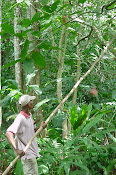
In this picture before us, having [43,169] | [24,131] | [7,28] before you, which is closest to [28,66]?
[7,28]

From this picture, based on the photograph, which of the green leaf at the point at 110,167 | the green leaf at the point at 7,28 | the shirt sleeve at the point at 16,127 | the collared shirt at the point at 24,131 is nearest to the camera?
the green leaf at the point at 7,28

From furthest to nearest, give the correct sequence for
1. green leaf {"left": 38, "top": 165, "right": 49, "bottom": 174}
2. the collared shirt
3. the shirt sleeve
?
green leaf {"left": 38, "top": 165, "right": 49, "bottom": 174} < the collared shirt < the shirt sleeve

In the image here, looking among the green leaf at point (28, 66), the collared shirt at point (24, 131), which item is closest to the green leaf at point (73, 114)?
the collared shirt at point (24, 131)

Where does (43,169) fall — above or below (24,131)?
below

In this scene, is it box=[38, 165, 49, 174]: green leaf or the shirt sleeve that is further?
box=[38, 165, 49, 174]: green leaf

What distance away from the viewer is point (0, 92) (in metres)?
3.55

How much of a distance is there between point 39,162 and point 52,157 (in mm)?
223

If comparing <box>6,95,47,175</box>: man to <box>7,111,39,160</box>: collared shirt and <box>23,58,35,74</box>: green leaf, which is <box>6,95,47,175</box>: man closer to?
<box>7,111,39,160</box>: collared shirt

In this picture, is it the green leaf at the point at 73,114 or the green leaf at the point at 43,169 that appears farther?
the green leaf at the point at 73,114

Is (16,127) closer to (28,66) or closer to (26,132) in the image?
(26,132)

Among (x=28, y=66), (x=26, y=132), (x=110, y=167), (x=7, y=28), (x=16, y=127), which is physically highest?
(x=7, y=28)

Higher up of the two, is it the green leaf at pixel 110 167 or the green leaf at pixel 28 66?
the green leaf at pixel 28 66

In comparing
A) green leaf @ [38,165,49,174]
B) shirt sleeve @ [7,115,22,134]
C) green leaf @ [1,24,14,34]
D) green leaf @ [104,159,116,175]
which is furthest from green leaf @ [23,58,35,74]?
green leaf @ [104,159,116,175]

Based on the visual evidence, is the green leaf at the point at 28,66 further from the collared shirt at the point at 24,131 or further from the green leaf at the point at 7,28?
the collared shirt at the point at 24,131
